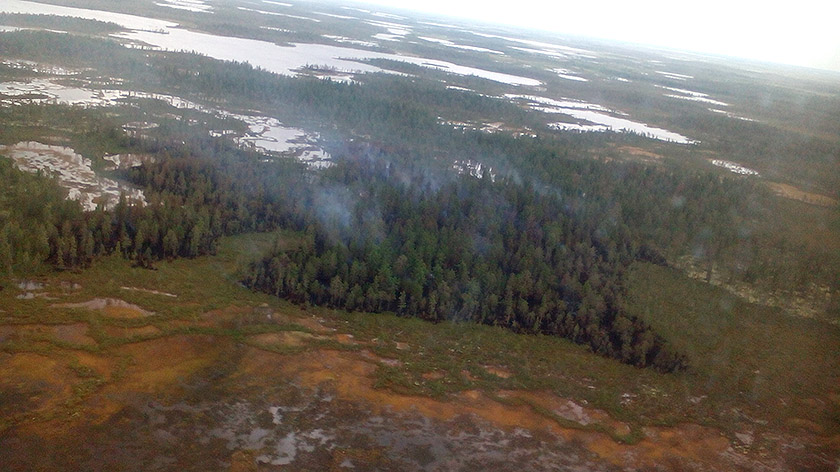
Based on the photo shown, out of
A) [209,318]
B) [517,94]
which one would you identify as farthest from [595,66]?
[209,318]

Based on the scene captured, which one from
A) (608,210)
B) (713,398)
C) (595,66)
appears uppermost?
(595,66)

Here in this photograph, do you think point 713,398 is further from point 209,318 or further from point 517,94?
point 517,94

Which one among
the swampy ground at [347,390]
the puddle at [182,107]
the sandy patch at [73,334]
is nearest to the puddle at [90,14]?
the puddle at [182,107]

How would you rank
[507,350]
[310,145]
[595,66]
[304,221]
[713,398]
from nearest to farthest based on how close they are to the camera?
[713,398] → [507,350] → [304,221] → [310,145] → [595,66]

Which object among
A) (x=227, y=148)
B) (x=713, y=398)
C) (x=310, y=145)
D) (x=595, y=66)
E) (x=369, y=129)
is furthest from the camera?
(x=595, y=66)

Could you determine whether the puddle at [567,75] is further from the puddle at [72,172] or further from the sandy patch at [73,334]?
the sandy patch at [73,334]

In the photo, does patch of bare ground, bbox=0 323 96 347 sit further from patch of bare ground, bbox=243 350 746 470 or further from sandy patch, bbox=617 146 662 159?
sandy patch, bbox=617 146 662 159

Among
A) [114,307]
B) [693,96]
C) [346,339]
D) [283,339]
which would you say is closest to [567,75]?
[693,96]

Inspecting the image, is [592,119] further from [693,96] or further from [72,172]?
[72,172]
